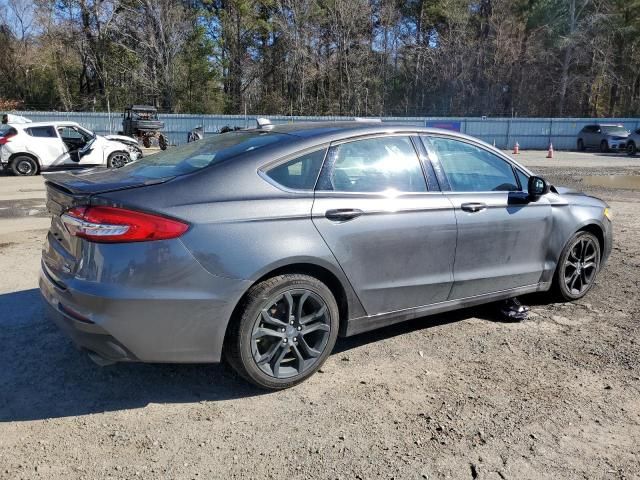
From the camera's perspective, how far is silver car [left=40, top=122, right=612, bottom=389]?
2.92 meters

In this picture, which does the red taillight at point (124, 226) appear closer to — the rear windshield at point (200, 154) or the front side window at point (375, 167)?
the rear windshield at point (200, 154)

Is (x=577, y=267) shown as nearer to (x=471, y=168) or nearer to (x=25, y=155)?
(x=471, y=168)

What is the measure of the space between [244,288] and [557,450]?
1.88 m

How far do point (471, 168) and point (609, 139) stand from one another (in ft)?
102

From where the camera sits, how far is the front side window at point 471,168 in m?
4.10

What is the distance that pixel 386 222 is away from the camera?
360 cm

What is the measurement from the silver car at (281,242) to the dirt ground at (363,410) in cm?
31

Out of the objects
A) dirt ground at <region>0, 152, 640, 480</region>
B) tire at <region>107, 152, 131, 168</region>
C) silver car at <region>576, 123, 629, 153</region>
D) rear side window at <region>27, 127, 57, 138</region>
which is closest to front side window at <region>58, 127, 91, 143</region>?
rear side window at <region>27, 127, 57, 138</region>

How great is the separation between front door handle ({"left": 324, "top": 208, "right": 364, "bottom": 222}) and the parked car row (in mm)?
30689

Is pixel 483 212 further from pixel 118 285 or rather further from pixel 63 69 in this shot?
pixel 63 69

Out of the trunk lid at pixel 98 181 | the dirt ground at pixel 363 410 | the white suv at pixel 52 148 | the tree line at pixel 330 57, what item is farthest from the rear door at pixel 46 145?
the tree line at pixel 330 57

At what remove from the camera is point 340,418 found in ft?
10.2

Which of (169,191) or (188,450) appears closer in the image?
(188,450)

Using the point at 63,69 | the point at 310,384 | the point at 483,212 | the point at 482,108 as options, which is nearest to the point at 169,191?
the point at 310,384
